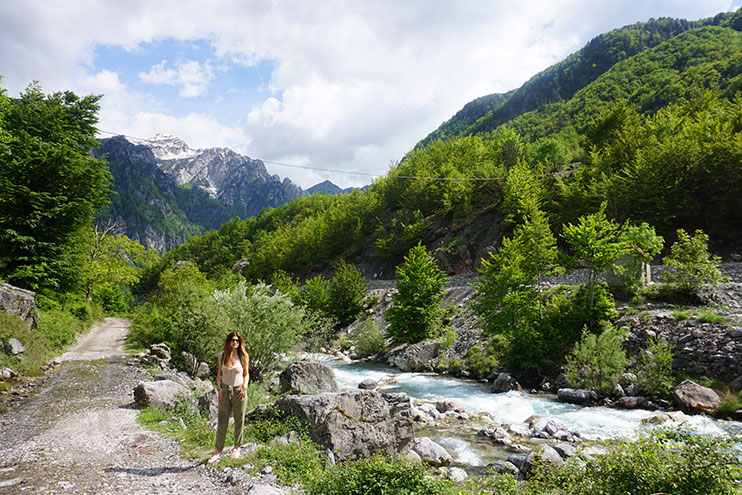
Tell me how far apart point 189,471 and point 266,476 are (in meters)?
1.38

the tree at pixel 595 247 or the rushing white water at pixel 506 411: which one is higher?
the tree at pixel 595 247

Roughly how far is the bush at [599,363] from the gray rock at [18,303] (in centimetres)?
2544

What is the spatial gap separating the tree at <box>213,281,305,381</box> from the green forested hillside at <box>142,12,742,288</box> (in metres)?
27.4

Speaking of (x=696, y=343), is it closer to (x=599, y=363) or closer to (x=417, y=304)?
(x=599, y=363)

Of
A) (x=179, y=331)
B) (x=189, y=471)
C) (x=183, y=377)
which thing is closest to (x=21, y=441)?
(x=189, y=471)

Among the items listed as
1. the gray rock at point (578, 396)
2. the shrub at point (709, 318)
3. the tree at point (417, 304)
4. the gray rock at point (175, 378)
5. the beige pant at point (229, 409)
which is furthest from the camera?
the tree at point (417, 304)

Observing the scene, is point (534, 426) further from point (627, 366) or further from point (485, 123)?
point (485, 123)

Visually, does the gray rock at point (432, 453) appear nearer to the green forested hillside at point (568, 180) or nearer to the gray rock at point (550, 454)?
the gray rock at point (550, 454)

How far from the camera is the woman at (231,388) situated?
6566 millimetres

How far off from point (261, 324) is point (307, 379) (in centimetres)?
360

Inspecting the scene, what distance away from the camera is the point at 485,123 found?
5955 inches

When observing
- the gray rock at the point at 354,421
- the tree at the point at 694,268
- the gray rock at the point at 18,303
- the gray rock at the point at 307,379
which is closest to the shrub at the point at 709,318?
the tree at the point at 694,268

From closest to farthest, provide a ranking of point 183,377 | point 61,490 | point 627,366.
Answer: point 61,490
point 183,377
point 627,366

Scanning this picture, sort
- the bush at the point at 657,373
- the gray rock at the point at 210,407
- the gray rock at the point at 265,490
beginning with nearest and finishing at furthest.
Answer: the gray rock at the point at 265,490
the gray rock at the point at 210,407
the bush at the point at 657,373
